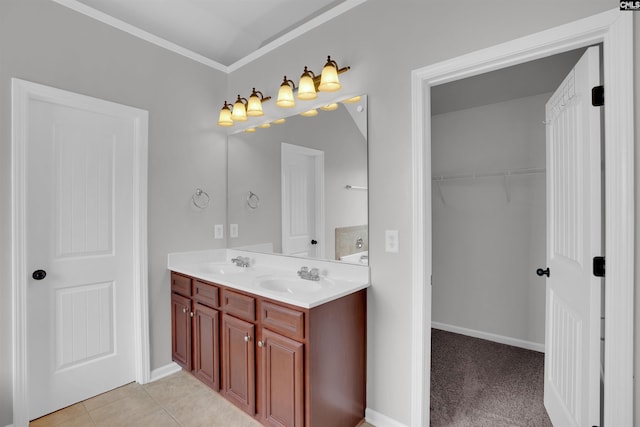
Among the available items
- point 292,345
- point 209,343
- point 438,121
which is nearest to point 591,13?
point 292,345

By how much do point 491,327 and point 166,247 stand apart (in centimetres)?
314

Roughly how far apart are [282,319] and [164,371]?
1469 millimetres

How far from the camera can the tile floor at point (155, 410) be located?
2.00 meters

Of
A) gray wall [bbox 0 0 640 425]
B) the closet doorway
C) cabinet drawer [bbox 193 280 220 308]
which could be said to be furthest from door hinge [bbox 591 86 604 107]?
cabinet drawer [bbox 193 280 220 308]

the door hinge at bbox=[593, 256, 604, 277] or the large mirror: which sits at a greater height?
the large mirror

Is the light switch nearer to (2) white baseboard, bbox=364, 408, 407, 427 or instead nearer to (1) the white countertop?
(1) the white countertop

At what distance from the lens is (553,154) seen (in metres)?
1.93

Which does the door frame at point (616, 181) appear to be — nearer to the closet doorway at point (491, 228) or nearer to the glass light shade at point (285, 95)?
the closet doorway at point (491, 228)

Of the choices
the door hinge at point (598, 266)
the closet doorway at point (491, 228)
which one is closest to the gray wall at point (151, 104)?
the closet doorway at point (491, 228)

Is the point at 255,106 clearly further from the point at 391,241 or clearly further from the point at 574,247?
the point at 574,247

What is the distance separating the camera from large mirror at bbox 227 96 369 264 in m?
2.08

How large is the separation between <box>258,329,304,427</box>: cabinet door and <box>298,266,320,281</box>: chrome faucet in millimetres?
457

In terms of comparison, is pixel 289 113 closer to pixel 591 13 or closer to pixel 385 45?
pixel 385 45

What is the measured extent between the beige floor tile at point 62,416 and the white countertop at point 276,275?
3.36 ft
